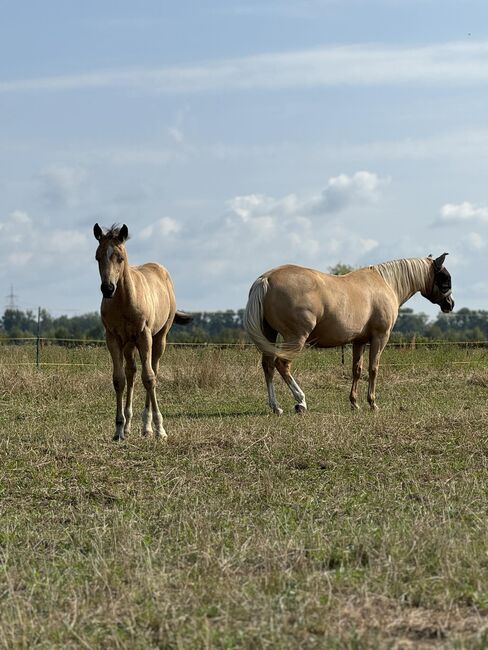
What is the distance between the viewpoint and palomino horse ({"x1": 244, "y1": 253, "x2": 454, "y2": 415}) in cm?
1341

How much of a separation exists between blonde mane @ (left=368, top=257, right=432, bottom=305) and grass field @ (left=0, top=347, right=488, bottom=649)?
8.27 ft

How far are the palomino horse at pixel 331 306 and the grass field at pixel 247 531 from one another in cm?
95

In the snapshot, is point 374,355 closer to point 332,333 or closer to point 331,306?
point 332,333

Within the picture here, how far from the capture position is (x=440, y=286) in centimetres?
1588

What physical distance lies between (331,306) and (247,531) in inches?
311

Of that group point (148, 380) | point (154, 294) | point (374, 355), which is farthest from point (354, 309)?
point (148, 380)

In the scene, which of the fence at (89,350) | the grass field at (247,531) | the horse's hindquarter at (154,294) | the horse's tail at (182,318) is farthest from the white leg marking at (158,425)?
the fence at (89,350)

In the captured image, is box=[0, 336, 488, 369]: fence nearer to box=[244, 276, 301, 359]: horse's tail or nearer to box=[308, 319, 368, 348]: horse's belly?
box=[308, 319, 368, 348]: horse's belly

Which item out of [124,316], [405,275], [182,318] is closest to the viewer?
[124,316]

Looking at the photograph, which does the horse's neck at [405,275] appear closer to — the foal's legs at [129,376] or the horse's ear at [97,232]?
the foal's legs at [129,376]

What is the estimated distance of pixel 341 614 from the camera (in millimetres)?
4504

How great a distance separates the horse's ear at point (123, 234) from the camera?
1014 centimetres

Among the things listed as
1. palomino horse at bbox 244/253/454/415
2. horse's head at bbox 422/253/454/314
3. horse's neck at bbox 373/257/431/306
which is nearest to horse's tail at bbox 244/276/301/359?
palomino horse at bbox 244/253/454/415

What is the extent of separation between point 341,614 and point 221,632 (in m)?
0.55
